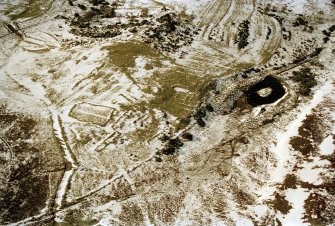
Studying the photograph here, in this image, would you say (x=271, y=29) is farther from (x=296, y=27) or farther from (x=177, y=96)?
(x=177, y=96)

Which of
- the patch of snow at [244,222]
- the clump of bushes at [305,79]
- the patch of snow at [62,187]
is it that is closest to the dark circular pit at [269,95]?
the clump of bushes at [305,79]

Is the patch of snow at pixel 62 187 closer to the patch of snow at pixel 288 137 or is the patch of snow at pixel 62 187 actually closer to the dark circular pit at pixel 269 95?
the patch of snow at pixel 288 137

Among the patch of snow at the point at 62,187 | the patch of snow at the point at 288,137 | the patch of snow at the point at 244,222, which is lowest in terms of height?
the patch of snow at the point at 62,187

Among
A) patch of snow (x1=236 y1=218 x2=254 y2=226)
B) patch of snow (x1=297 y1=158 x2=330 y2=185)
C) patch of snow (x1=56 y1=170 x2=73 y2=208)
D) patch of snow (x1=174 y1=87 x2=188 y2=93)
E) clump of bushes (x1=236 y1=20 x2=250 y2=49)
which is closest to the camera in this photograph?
patch of snow (x1=236 y1=218 x2=254 y2=226)

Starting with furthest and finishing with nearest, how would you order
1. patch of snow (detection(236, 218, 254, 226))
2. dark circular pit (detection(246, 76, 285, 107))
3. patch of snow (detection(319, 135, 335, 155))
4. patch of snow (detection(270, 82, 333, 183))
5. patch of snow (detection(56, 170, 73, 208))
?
dark circular pit (detection(246, 76, 285, 107))
patch of snow (detection(319, 135, 335, 155))
patch of snow (detection(270, 82, 333, 183))
patch of snow (detection(56, 170, 73, 208))
patch of snow (detection(236, 218, 254, 226))

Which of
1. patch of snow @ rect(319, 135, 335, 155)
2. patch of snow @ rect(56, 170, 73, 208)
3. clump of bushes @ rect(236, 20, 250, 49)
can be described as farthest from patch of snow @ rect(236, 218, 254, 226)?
clump of bushes @ rect(236, 20, 250, 49)

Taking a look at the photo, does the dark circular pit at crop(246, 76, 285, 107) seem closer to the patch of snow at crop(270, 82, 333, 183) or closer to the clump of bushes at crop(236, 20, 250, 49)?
the patch of snow at crop(270, 82, 333, 183)

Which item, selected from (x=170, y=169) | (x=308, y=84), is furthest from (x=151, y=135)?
(x=308, y=84)
